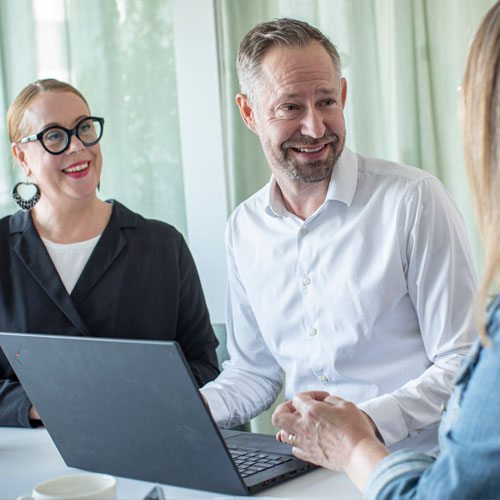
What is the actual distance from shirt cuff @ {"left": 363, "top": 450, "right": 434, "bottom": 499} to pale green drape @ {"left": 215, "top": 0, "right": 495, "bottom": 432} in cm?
145

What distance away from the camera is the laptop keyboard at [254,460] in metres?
1.24

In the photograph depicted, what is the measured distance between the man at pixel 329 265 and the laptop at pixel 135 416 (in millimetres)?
406

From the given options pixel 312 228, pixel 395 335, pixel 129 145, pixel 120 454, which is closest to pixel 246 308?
pixel 312 228

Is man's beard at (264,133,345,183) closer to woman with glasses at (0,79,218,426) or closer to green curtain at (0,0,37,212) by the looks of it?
woman with glasses at (0,79,218,426)

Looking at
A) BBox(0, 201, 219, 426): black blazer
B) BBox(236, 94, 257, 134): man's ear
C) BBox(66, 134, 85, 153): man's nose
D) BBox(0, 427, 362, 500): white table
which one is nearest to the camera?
BBox(0, 427, 362, 500): white table

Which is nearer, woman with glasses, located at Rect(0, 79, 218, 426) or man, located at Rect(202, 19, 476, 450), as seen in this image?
man, located at Rect(202, 19, 476, 450)

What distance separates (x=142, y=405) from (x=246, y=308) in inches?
32.9

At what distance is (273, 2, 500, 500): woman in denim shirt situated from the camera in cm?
81

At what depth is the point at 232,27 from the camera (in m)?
2.61

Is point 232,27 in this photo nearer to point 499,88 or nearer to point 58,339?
point 58,339

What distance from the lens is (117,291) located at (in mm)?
2178

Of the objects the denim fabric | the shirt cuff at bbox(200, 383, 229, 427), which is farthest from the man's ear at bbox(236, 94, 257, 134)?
the denim fabric

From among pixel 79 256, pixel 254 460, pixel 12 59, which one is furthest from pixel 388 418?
pixel 12 59

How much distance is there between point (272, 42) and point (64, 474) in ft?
3.73
